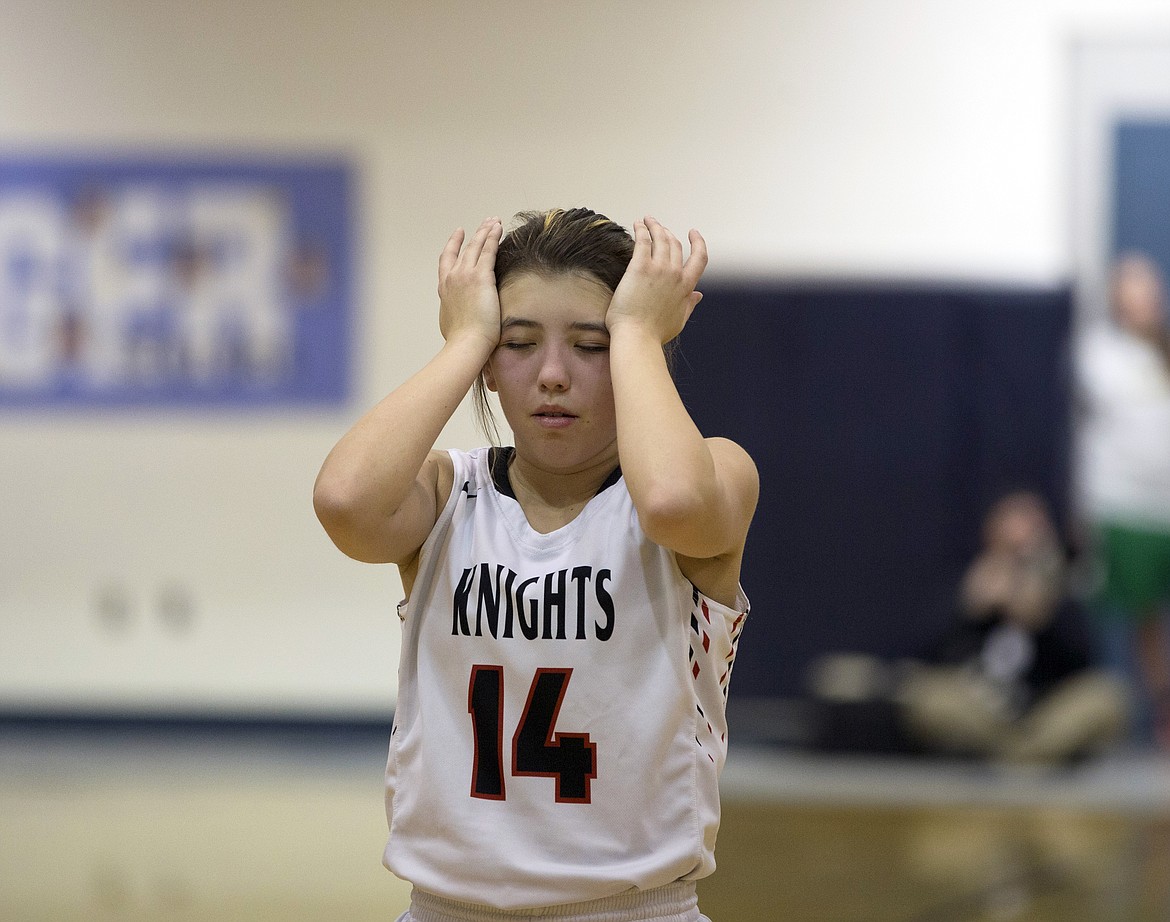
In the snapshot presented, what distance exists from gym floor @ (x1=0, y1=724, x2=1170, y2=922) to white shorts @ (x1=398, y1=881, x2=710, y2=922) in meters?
2.56

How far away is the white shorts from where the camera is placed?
157 cm

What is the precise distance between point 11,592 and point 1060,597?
6.31m

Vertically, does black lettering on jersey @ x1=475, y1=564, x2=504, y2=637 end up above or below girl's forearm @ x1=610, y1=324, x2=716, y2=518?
below

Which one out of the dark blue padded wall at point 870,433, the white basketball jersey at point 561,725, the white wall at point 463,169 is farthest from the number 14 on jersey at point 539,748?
the white wall at point 463,169

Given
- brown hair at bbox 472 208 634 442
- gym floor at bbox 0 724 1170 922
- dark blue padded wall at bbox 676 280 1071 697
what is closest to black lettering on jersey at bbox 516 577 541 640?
brown hair at bbox 472 208 634 442

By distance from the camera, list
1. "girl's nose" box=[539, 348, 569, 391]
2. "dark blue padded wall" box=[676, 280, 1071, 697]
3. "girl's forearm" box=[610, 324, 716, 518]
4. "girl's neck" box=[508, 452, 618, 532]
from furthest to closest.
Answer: "dark blue padded wall" box=[676, 280, 1071, 697] < "girl's neck" box=[508, 452, 618, 532] < "girl's nose" box=[539, 348, 569, 391] < "girl's forearm" box=[610, 324, 716, 518]

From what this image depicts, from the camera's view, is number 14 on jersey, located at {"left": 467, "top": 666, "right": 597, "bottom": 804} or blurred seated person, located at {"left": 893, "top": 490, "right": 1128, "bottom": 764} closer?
number 14 on jersey, located at {"left": 467, "top": 666, "right": 597, "bottom": 804}

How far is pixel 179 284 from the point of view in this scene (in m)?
8.54

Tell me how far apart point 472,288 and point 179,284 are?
731 cm

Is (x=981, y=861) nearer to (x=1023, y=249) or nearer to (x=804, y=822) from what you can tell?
(x=804, y=822)

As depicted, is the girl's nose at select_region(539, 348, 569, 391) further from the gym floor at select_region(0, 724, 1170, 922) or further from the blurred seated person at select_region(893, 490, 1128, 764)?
the blurred seated person at select_region(893, 490, 1128, 764)

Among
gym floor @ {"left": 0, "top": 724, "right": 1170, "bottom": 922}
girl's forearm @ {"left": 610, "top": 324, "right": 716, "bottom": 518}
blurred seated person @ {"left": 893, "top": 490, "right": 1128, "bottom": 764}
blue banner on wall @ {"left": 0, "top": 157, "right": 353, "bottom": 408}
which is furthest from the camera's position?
blue banner on wall @ {"left": 0, "top": 157, "right": 353, "bottom": 408}

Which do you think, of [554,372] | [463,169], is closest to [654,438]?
[554,372]

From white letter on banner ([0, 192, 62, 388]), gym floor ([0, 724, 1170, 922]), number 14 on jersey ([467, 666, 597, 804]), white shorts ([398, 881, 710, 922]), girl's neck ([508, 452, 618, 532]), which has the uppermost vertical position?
white letter on banner ([0, 192, 62, 388])
